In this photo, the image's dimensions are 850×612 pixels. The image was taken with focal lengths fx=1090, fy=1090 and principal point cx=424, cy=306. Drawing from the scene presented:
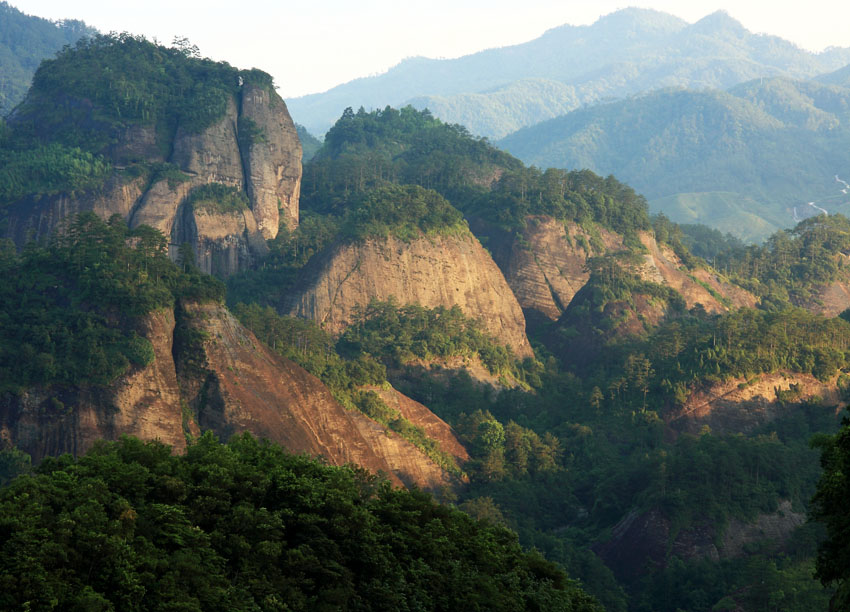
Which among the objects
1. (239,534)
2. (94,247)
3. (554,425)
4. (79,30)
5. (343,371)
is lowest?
(554,425)

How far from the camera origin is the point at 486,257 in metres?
71.9

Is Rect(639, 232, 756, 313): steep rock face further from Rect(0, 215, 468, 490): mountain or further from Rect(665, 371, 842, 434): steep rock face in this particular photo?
Rect(0, 215, 468, 490): mountain

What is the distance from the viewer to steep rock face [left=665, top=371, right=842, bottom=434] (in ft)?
183

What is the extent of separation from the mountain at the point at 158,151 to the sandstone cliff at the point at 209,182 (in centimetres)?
7

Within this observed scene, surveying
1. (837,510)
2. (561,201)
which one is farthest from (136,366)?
(561,201)

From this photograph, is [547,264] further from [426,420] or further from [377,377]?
[377,377]

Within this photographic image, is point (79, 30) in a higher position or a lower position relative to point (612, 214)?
higher

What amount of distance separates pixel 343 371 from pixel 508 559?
939 inches

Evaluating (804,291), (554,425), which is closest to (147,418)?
(554,425)

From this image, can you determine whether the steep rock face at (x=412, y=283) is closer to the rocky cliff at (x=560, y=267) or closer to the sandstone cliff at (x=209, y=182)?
the rocky cliff at (x=560, y=267)

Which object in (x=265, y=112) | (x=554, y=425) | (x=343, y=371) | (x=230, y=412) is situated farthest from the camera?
(x=265, y=112)

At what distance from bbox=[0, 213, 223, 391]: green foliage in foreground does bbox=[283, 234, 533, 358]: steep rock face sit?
17913 millimetres

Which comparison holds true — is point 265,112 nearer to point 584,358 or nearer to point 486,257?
point 486,257

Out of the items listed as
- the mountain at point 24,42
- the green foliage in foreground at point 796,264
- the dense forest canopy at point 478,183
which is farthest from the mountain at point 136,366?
the mountain at point 24,42
